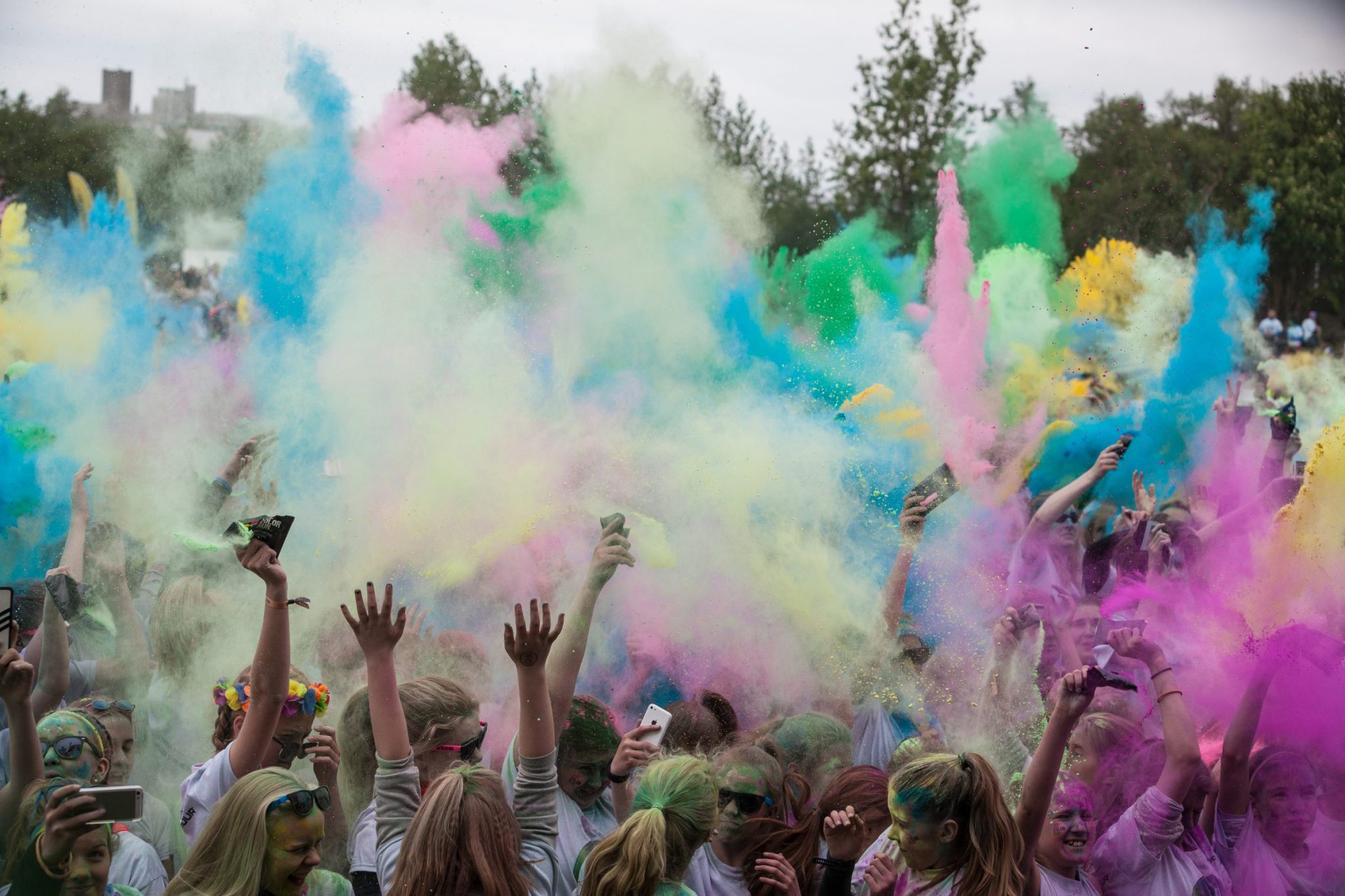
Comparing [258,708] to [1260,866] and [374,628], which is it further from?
[1260,866]

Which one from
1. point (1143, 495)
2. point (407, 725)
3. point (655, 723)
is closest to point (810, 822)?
point (655, 723)

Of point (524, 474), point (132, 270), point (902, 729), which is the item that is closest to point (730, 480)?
point (524, 474)

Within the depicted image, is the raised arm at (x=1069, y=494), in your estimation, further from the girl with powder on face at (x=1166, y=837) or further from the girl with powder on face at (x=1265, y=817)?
the girl with powder on face at (x=1166, y=837)

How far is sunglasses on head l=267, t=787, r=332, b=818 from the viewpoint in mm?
2562

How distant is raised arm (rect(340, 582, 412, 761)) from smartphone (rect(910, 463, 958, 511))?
2324 millimetres

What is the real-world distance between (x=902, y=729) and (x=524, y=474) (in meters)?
1.87

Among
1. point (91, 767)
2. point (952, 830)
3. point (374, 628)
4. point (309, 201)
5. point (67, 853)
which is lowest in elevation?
A: point (91, 767)

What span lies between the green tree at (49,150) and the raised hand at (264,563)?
577 cm

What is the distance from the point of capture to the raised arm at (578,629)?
10.8ft

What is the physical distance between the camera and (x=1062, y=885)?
314cm

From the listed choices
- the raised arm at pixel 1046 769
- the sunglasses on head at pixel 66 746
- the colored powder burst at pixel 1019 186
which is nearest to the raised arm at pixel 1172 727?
the raised arm at pixel 1046 769

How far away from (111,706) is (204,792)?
612 mm

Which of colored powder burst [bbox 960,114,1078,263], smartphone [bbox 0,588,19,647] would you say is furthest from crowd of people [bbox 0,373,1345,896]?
colored powder burst [bbox 960,114,1078,263]

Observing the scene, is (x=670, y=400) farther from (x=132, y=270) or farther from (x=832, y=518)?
(x=132, y=270)
